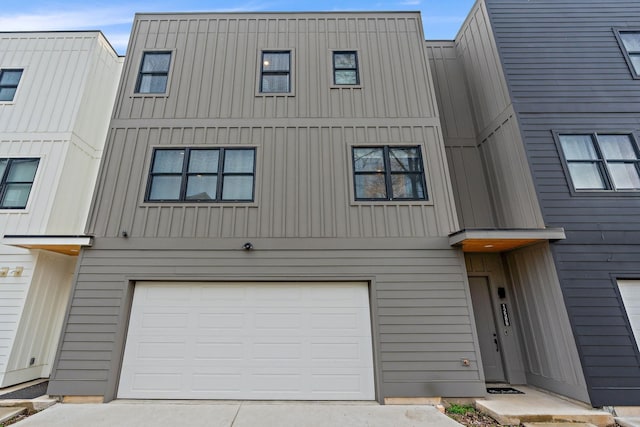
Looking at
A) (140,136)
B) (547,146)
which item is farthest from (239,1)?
(547,146)

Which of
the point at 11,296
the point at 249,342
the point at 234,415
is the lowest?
the point at 234,415

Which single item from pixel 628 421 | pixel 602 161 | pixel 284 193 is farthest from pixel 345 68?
pixel 628 421

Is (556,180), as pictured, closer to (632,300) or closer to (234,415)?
(632,300)

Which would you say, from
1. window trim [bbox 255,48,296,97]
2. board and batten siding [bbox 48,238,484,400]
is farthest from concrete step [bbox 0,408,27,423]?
window trim [bbox 255,48,296,97]

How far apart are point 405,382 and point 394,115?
5153mm

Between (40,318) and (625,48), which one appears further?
(625,48)

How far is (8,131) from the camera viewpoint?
6457 mm

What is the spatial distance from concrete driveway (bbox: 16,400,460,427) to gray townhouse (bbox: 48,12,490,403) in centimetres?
23

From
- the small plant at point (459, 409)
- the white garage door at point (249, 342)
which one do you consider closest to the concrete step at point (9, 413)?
the white garage door at point (249, 342)

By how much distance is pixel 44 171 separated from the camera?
6.20 m

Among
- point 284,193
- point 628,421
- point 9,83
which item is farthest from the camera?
point 9,83

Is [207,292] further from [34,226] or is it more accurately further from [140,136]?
[34,226]

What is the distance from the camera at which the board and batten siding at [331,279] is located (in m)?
4.47

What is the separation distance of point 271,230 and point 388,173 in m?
2.63
